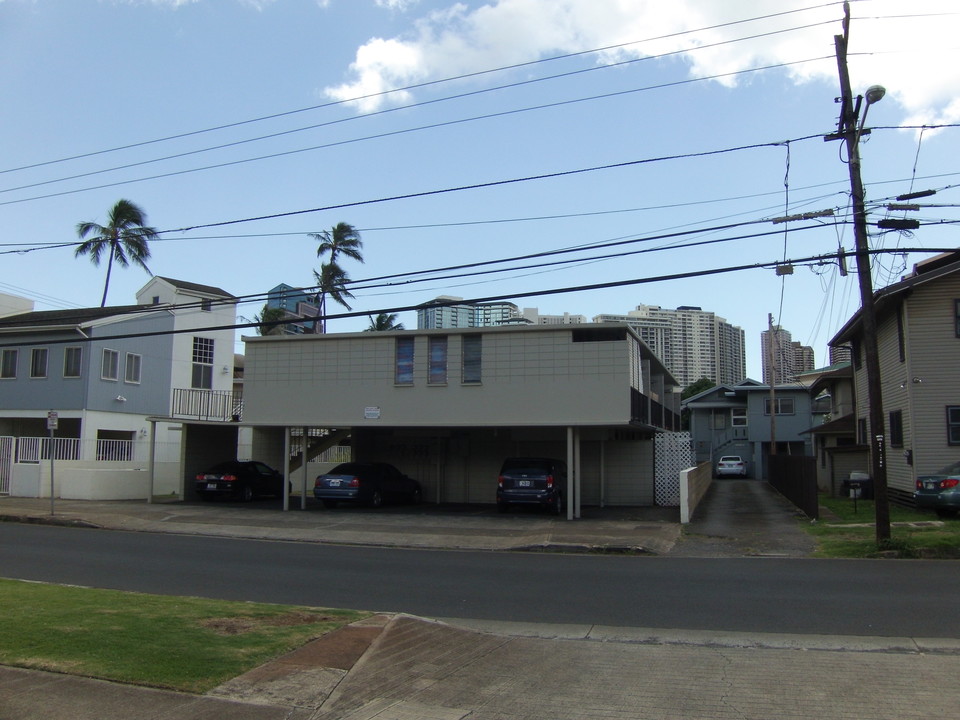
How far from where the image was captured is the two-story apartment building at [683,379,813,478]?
53.3 metres

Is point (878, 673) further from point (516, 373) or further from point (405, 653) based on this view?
point (516, 373)

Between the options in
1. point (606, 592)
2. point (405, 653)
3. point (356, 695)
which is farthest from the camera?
point (606, 592)

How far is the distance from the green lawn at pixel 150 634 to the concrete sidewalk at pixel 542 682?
0.75 ft

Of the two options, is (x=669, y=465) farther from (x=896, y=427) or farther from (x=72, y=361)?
(x=72, y=361)

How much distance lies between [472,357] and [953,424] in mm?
13756

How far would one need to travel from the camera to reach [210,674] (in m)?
6.51

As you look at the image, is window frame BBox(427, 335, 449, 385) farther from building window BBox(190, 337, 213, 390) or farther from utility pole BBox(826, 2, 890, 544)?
building window BBox(190, 337, 213, 390)

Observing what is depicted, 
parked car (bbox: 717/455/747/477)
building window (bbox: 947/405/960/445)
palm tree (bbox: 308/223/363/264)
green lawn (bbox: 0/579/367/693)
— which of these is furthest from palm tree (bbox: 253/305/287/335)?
green lawn (bbox: 0/579/367/693)

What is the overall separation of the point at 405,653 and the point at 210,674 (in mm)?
1786

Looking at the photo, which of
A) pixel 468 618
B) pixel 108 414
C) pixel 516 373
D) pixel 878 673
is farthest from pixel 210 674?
pixel 108 414

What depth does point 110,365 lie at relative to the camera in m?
33.3

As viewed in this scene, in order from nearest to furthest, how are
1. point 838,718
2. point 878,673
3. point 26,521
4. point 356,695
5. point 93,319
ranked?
1. point 838,718
2. point 356,695
3. point 878,673
4. point 26,521
5. point 93,319

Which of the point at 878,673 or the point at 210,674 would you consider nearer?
the point at 210,674

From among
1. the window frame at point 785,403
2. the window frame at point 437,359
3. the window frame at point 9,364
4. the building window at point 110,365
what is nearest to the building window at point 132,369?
the building window at point 110,365
